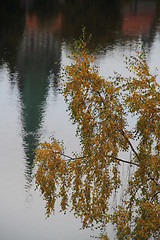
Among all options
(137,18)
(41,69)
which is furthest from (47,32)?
(137,18)

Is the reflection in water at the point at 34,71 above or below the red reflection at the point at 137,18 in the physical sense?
below

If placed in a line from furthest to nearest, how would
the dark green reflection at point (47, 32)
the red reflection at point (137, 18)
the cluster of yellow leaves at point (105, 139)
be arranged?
the red reflection at point (137, 18)
the dark green reflection at point (47, 32)
the cluster of yellow leaves at point (105, 139)

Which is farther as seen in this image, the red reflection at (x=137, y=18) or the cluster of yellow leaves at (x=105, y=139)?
the red reflection at (x=137, y=18)

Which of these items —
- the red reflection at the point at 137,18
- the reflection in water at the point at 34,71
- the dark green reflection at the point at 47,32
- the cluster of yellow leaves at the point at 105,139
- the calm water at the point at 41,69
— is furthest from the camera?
the red reflection at the point at 137,18

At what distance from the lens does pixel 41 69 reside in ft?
273

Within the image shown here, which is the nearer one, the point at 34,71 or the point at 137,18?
the point at 34,71

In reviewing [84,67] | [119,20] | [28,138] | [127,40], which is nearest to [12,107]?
[28,138]

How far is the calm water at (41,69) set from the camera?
1711 inches

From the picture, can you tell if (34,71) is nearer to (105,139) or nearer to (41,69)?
(41,69)

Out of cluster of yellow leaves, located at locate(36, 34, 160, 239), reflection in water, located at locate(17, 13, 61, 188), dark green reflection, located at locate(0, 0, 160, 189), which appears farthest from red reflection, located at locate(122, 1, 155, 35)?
cluster of yellow leaves, located at locate(36, 34, 160, 239)

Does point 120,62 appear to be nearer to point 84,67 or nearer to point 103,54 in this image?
point 103,54

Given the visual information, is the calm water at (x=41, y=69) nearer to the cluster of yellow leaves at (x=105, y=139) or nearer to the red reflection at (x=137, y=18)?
the red reflection at (x=137, y=18)

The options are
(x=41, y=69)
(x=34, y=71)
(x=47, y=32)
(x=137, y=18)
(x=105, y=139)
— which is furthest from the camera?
(x=137, y=18)

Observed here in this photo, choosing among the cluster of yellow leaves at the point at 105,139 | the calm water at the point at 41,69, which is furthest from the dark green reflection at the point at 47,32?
the cluster of yellow leaves at the point at 105,139
